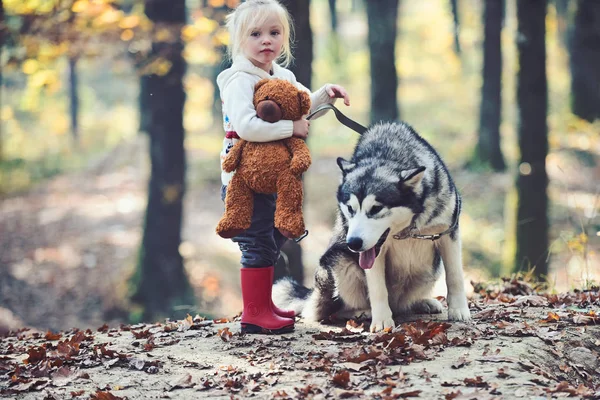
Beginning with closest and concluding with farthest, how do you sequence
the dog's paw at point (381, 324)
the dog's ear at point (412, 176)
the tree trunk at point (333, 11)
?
the dog's ear at point (412, 176)
the dog's paw at point (381, 324)
the tree trunk at point (333, 11)

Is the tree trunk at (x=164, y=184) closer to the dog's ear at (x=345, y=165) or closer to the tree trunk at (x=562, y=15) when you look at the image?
the dog's ear at (x=345, y=165)

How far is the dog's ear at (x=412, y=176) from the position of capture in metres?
4.12

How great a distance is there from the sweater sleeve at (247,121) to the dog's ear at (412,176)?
76 cm

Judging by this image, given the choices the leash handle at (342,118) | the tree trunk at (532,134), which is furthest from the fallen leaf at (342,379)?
the tree trunk at (532,134)

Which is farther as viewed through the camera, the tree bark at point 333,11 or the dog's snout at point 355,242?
the tree bark at point 333,11

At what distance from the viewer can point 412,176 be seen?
4.15 metres

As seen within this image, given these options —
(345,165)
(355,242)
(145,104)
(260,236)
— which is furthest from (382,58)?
(145,104)

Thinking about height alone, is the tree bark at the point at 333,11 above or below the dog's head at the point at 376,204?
above

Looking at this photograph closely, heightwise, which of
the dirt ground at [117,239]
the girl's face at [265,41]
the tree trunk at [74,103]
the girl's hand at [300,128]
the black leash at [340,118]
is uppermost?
the tree trunk at [74,103]

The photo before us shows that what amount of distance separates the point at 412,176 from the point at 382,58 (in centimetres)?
661

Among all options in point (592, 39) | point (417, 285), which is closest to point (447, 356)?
point (417, 285)

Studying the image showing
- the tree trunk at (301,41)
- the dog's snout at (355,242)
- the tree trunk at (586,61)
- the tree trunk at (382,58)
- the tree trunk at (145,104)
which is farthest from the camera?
the tree trunk at (586,61)

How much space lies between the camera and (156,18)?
981cm

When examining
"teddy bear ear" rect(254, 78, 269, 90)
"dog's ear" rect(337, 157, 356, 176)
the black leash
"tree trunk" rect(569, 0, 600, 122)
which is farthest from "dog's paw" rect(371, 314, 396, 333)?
"tree trunk" rect(569, 0, 600, 122)
